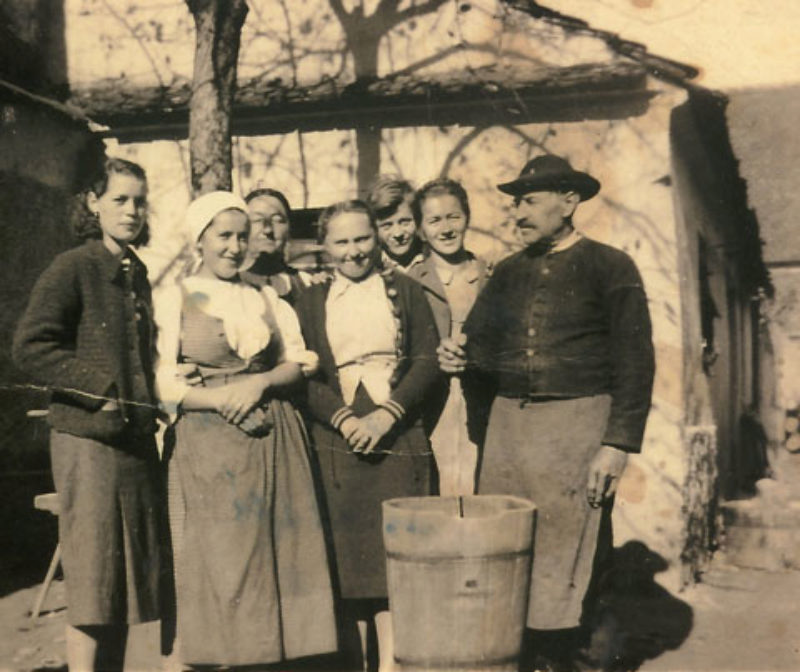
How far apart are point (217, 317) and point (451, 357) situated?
0.98m

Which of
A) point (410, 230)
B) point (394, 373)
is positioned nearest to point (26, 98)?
point (410, 230)

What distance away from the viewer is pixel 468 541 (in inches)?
135

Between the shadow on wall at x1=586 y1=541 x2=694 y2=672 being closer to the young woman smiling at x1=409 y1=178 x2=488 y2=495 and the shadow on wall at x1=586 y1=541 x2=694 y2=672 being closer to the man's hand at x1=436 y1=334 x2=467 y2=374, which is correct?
the young woman smiling at x1=409 y1=178 x2=488 y2=495

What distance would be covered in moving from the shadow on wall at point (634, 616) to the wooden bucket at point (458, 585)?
2.22 ft

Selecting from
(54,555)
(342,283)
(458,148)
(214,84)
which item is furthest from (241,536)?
(458,148)

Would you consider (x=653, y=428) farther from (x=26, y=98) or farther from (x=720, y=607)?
(x=26, y=98)

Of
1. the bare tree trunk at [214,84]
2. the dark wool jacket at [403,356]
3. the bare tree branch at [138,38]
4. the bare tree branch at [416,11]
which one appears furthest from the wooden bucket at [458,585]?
the bare tree branch at [138,38]

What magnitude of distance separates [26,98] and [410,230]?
2.82m

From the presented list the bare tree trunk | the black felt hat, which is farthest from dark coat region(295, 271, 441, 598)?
the bare tree trunk

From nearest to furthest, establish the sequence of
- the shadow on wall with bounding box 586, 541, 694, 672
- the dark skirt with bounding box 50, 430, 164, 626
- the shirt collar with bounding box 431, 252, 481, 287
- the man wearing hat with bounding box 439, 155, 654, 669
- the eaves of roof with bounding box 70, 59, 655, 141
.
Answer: the dark skirt with bounding box 50, 430, 164, 626 → the man wearing hat with bounding box 439, 155, 654, 669 → the shadow on wall with bounding box 586, 541, 694, 672 → the shirt collar with bounding box 431, 252, 481, 287 → the eaves of roof with bounding box 70, 59, 655, 141

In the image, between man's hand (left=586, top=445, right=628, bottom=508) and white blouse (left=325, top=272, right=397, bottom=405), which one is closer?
man's hand (left=586, top=445, right=628, bottom=508)

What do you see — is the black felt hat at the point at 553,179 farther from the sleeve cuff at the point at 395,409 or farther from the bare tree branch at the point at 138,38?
the bare tree branch at the point at 138,38

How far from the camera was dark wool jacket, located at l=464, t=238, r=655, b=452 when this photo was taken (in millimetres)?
3812

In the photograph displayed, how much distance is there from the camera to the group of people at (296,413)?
→ 148 inches
